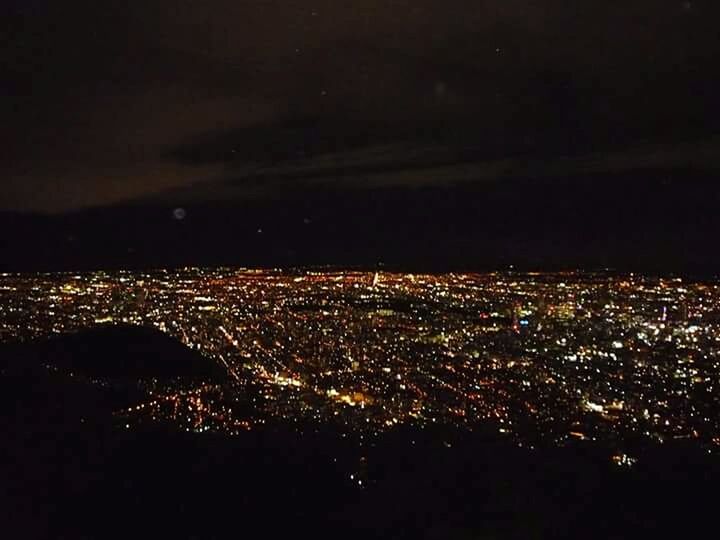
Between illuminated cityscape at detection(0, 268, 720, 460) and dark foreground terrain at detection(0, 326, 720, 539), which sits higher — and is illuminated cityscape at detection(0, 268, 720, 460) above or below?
below

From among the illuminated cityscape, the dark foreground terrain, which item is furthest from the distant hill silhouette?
the dark foreground terrain

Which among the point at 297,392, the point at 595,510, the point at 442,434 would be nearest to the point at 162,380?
the point at 297,392

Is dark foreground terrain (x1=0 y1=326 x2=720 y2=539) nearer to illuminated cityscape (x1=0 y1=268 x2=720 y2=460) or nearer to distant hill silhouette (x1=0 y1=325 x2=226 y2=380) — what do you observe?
illuminated cityscape (x1=0 y1=268 x2=720 y2=460)

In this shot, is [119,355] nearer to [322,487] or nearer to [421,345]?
[421,345]

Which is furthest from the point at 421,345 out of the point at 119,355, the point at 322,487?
the point at 322,487

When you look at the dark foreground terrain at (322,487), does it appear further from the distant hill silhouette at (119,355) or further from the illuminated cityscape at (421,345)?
the distant hill silhouette at (119,355)

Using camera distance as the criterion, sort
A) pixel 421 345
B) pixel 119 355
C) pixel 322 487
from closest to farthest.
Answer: pixel 322 487 < pixel 119 355 < pixel 421 345

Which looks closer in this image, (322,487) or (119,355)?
(322,487)
